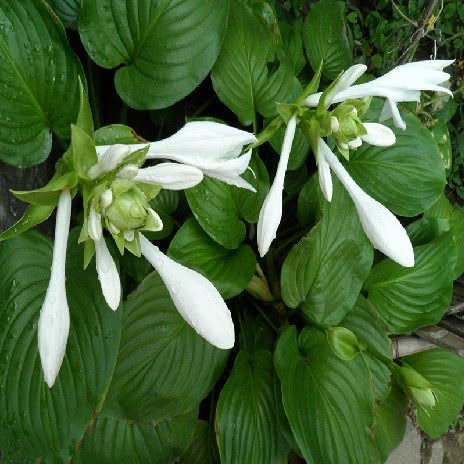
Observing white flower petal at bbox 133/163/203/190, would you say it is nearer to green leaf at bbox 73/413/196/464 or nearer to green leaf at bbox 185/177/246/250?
green leaf at bbox 185/177/246/250

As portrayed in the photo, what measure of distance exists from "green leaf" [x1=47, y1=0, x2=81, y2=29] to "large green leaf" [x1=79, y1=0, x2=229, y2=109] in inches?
5.5

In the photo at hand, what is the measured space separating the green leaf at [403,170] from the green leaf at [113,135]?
0.63 meters

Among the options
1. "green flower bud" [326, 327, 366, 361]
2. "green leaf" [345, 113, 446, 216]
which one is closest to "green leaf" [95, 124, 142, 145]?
"green flower bud" [326, 327, 366, 361]

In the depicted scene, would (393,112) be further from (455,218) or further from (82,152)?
(455,218)

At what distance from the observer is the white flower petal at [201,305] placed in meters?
0.66

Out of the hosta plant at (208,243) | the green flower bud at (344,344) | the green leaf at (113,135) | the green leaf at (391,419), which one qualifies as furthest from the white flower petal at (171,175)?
the green leaf at (391,419)

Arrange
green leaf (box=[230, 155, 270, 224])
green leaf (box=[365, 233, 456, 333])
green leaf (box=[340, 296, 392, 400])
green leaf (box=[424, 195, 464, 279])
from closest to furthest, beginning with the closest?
1. green leaf (box=[230, 155, 270, 224])
2. green leaf (box=[340, 296, 392, 400])
3. green leaf (box=[365, 233, 456, 333])
4. green leaf (box=[424, 195, 464, 279])

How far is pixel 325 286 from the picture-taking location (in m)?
1.20

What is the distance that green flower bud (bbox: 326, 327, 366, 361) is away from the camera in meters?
0.98

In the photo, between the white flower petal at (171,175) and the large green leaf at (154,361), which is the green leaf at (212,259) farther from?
the white flower petal at (171,175)

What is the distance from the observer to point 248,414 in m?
1.17

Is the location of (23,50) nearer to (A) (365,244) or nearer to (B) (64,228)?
(B) (64,228)

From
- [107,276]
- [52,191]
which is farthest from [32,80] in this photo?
[107,276]

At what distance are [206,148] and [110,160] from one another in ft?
0.44
